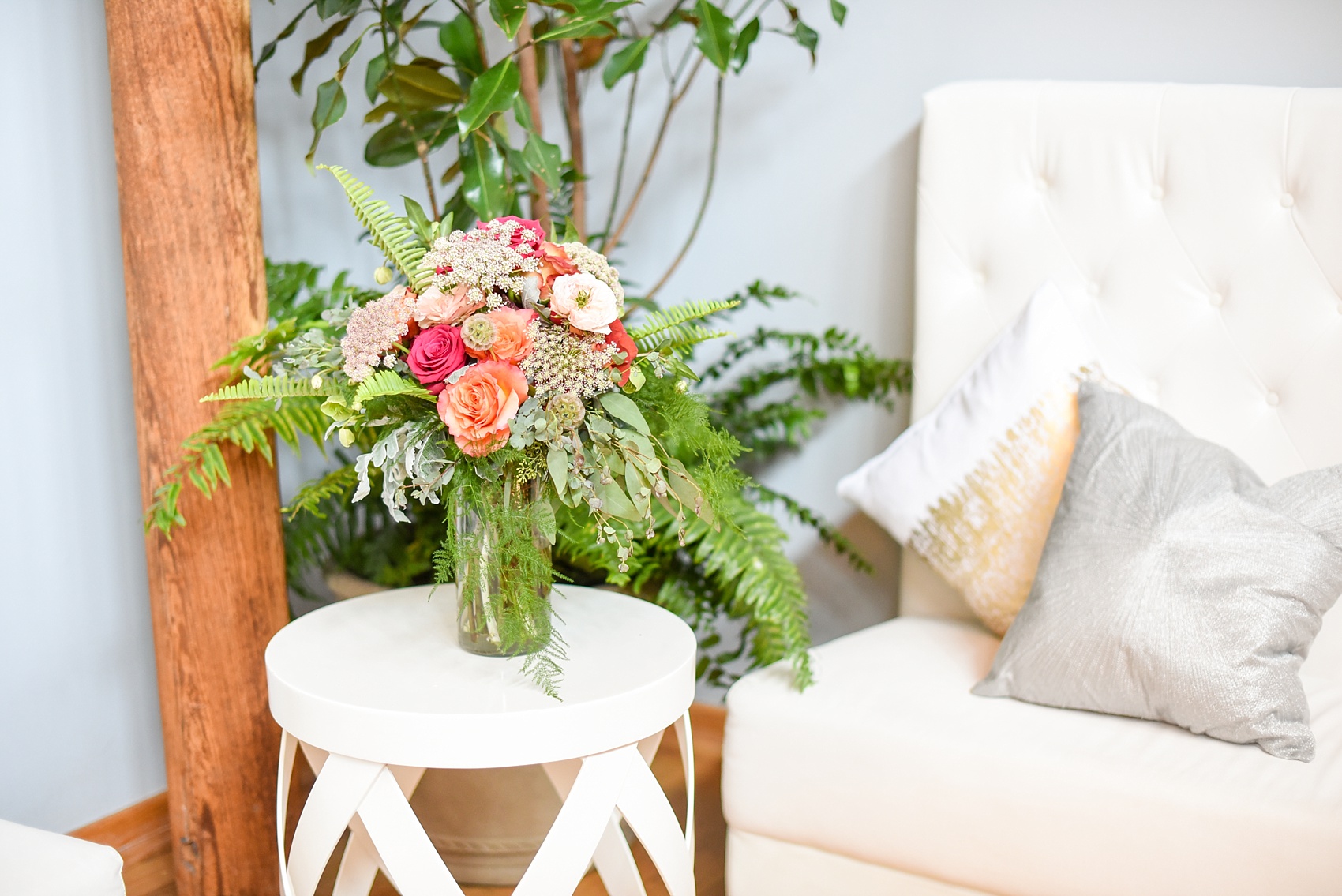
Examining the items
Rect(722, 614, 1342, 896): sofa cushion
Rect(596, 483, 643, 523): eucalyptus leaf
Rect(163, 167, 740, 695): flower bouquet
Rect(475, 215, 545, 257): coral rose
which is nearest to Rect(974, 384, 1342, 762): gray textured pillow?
Rect(722, 614, 1342, 896): sofa cushion

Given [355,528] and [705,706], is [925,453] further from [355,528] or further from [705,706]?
[355,528]

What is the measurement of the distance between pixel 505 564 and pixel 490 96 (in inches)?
26.6

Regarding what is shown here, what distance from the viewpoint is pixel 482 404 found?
1.01 metres

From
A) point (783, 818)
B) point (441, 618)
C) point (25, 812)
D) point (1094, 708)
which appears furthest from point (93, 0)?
point (1094, 708)

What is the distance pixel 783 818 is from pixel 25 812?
1.16 meters

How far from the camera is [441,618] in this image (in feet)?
4.43

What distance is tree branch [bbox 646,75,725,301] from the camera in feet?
6.30

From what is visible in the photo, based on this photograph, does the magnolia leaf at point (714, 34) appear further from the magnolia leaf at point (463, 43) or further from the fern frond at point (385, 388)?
the fern frond at point (385, 388)

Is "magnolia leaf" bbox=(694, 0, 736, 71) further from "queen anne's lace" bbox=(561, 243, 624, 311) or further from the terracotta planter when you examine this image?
the terracotta planter

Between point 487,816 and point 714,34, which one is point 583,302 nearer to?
point 714,34

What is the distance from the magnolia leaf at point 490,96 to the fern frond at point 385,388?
0.46 m

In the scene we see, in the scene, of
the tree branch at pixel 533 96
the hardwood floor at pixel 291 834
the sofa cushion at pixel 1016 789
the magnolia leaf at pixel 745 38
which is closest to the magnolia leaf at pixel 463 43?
the tree branch at pixel 533 96

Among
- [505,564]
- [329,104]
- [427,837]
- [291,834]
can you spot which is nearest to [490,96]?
[329,104]

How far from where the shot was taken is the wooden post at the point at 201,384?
141 cm
